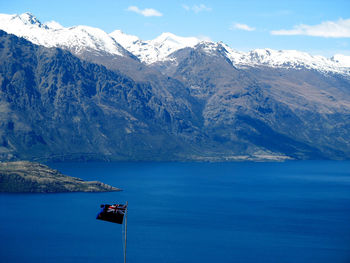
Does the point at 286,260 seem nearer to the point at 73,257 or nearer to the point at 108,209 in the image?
the point at 73,257

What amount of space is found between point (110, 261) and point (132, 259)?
713 cm

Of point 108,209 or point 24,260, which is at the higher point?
point 108,209

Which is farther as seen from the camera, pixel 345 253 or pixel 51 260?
pixel 345 253

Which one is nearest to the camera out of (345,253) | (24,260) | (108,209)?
(108,209)

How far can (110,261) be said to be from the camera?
184 m

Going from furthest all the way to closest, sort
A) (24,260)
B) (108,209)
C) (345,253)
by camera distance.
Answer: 1. (345,253)
2. (24,260)
3. (108,209)

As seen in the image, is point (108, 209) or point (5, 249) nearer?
point (108, 209)

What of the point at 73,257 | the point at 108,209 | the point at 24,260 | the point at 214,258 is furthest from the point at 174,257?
the point at 108,209

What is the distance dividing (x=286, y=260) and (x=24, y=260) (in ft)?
274

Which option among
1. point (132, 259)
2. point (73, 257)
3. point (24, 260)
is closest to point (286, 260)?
point (132, 259)

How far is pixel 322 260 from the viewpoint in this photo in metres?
188

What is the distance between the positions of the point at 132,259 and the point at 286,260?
49.7 metres

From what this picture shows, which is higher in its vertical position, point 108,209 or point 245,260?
point 108,209

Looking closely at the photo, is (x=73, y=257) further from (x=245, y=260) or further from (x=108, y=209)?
(x=108, y=209)
